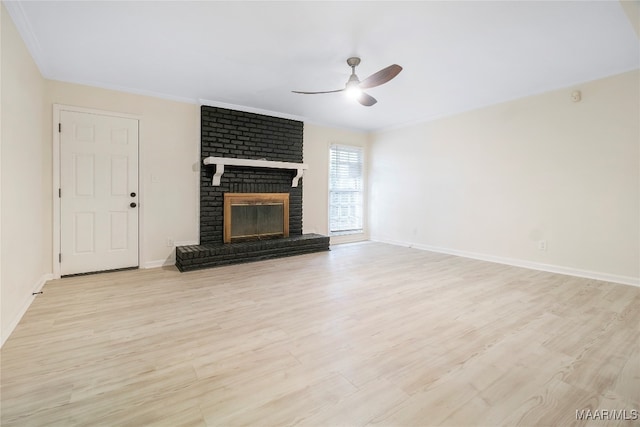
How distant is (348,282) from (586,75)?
3.75m

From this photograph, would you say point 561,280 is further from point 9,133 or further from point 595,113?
point 9,133

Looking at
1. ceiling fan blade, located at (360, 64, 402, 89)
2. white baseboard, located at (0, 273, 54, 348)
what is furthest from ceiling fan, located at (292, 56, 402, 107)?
white baseboard, located at (0, 273, 54, 348)

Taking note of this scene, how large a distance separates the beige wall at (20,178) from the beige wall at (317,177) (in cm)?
367

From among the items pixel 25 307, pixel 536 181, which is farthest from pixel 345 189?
pixel 25 307

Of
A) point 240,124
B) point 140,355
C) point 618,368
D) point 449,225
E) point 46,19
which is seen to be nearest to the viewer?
point 618,368

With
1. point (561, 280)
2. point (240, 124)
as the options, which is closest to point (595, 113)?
point (561, 280)

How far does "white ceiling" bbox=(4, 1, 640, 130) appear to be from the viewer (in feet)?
7.43

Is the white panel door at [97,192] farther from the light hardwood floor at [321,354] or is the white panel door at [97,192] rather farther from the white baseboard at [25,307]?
the light hardwood floor at [321,354]

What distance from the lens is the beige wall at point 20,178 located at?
6.95 feet

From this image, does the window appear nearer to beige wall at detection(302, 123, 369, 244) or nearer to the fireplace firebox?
beige wall at detection(302, 123, 369, 244)

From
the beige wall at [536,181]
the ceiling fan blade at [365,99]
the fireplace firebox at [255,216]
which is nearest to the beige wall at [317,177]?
the fireplace firebox at [255,216]

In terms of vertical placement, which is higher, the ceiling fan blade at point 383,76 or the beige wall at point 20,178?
the ceiling fan blade at point 383,76

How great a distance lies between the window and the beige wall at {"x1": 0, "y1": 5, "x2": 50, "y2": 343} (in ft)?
14.3

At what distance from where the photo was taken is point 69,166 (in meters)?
3.54
